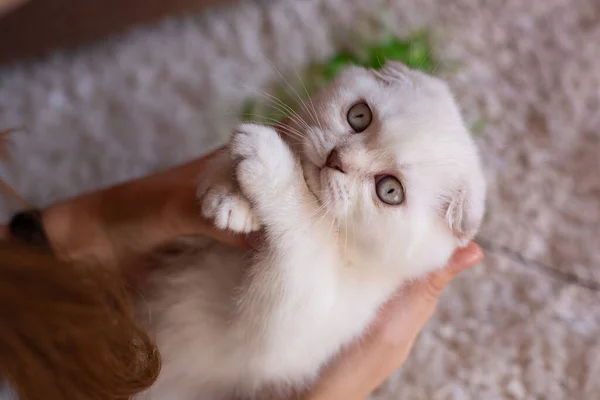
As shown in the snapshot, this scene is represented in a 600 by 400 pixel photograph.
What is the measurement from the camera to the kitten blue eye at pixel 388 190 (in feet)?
2.74

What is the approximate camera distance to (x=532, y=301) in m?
1.48

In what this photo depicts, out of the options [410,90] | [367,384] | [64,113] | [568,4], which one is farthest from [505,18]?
[64,113]

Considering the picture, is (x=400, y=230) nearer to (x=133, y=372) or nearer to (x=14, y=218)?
(x=133, y=372)

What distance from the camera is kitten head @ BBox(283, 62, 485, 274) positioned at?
2.72 ft

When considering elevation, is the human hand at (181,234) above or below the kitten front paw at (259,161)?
below

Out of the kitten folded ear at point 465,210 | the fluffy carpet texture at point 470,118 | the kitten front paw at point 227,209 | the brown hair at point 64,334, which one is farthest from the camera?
the fluffy carpet texture at point 470,118

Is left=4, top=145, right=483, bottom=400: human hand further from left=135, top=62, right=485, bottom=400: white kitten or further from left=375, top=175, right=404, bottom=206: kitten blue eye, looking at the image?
left=375, top=175, right=404, bottom=206: kitten blue eye

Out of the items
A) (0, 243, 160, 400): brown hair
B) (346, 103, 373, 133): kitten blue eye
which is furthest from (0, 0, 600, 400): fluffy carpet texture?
(0, 243, 160, 400): brown hair

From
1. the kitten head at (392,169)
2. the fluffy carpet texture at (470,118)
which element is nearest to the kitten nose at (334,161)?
the kitten head at (392,169)

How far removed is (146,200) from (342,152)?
1.74ft

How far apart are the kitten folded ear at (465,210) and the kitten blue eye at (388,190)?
112mm

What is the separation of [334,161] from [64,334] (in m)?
0.46

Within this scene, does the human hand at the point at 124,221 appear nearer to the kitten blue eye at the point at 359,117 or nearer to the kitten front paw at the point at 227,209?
the kitten front paw at the point at 227,209

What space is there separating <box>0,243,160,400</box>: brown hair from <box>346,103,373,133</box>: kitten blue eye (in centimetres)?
47
